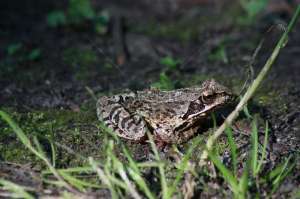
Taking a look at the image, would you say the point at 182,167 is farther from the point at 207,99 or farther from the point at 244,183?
the point at 207,99

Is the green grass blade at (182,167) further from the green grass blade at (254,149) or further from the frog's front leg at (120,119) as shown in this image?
the frog's front leg at (120,119)

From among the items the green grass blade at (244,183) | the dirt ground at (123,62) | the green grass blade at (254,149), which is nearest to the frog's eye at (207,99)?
the dirt ground at (123,62)

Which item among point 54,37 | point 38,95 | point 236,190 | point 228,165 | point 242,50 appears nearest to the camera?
point 236,190

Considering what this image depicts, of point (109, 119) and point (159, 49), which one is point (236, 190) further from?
point (159, 49)

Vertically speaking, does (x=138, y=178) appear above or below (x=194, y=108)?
below

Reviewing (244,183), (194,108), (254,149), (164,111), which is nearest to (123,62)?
(164,111)

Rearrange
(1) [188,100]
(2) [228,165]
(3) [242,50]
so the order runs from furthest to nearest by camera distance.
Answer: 1. (3) [242,50]
2. (1) [188,100]
3. (2) [228,165]

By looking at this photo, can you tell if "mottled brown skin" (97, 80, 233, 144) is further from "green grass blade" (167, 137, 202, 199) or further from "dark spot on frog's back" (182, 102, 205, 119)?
"green grass blade" (167, 137, 202, 199)

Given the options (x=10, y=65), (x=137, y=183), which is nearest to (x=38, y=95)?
(x=10, y=65)
